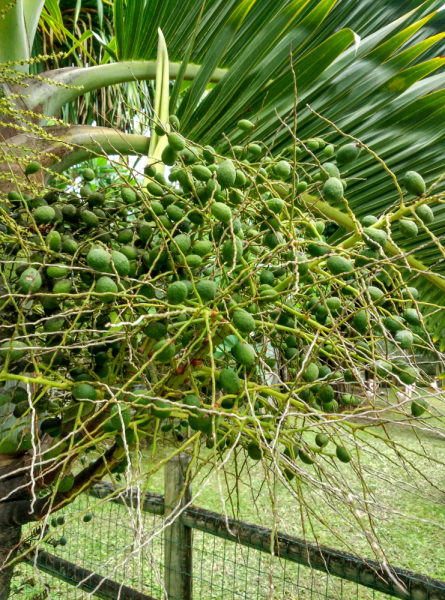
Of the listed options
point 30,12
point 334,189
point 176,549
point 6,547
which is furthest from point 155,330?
point 176,549

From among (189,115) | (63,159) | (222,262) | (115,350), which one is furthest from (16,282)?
(189,115)

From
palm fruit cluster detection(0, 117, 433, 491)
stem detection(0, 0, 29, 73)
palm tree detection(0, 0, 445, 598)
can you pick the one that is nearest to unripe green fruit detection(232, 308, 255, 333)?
palm fruit cluster detection(0, 117, 433, 491)

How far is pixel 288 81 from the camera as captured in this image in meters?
1.15

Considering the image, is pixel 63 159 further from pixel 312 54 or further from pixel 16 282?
pixel 312 54

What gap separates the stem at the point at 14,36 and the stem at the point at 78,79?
0.06 meters

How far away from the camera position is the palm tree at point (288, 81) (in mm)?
1059

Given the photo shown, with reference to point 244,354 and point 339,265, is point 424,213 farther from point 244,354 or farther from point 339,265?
point 244,354

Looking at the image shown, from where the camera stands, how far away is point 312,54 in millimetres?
1043

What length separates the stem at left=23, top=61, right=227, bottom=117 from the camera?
111 centimetres

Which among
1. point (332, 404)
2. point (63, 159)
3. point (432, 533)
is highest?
point (63, 159)

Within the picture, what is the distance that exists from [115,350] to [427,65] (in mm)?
853

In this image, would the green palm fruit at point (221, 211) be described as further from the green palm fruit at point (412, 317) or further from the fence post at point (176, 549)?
the fence post at point (176, 549)

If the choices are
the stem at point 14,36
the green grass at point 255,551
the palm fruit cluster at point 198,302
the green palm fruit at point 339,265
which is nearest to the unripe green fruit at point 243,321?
the palm fruit cluster at point 198,302

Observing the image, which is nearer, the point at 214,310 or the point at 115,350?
the point at 214,310
